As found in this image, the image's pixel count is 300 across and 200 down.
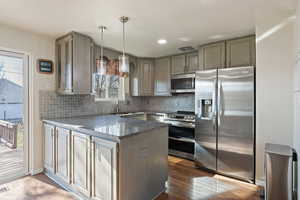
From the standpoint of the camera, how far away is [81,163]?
2137 mm

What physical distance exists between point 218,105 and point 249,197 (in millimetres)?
1359

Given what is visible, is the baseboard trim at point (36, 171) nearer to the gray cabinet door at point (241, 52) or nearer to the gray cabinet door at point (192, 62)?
the gray cabinet door at point (192, 62)

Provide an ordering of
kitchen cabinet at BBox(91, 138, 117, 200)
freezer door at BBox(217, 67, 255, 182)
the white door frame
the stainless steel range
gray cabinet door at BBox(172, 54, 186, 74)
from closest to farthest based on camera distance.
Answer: kitchen cabinet at BBox(91, 138, 117, 200)
freezer door at BBox(217, 67, 255, 182)
the white door frame
the stainless steel range
gray cabinet door at BBox(172, 54, 186, 74)

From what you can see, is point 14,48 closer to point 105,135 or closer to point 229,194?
point 105,135

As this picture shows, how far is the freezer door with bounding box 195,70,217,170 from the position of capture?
2.97m

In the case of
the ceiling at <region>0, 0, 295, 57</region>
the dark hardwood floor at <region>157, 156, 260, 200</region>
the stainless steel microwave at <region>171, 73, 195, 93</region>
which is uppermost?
the ceiling at <region>0, 0, 295, 57</region>

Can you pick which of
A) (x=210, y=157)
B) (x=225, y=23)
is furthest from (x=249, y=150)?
(x=225, y=23)

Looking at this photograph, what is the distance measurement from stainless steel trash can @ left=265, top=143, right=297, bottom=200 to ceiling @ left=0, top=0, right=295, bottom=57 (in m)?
1.73

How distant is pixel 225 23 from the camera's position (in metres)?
2.48

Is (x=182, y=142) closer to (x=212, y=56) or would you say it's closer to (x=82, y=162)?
(x=212, y=56)

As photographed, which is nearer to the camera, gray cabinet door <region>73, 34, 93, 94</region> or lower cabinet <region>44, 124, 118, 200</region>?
lower cabinet <region>44, 124, 118, 200</region>

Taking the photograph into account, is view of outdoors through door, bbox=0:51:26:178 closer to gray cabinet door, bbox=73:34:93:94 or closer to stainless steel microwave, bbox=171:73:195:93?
gray cabinet door, bbox=73:34:93:94

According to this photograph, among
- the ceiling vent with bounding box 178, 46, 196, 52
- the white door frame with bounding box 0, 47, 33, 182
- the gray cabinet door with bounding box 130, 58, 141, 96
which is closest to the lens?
the white door frame with bounding box 0, 47, 33, 182

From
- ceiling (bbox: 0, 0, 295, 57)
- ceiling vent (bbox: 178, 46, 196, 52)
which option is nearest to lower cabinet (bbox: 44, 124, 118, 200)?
ceiling (bbox: 0, 0, 295, 57)
